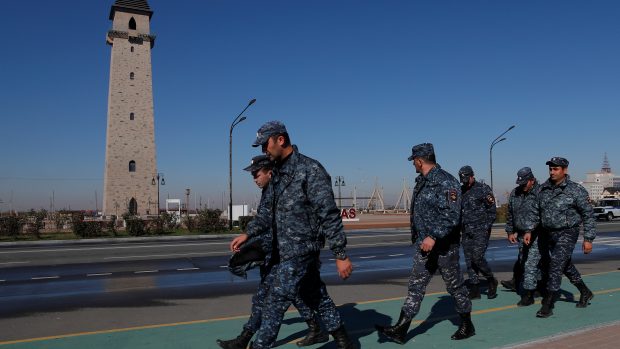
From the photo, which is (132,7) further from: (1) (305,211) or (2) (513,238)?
(1) (305,211)

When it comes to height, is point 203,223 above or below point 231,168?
below

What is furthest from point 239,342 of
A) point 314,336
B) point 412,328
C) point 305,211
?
point 412,328

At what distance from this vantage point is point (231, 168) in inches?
1350

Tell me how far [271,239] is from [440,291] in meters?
4.67

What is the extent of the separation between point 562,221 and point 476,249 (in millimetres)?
A: 1504

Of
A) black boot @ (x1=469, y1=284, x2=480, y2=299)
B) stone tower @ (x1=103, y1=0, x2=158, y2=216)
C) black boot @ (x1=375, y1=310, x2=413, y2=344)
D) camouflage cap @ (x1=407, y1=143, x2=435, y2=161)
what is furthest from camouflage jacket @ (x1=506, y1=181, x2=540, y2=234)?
stone tower @ (x1=103, y1=0, x2=158, y2=216)

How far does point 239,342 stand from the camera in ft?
16.5

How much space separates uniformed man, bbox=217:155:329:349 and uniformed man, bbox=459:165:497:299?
135 inches

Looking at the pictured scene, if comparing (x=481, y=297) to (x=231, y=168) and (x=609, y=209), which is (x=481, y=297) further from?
(x=609, y=209)

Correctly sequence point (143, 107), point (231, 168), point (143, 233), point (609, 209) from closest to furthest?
1. point (143, 233)
2. point (231, 168)
3. point (609, 209)
4. point (143, 107)

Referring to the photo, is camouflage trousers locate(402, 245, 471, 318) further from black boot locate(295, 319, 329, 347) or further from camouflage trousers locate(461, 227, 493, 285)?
camouflage trousers locate(461, 227, 493, 285)

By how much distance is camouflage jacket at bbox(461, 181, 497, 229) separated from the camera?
7.93 meters

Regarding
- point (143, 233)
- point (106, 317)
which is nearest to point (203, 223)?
point (143, 233)

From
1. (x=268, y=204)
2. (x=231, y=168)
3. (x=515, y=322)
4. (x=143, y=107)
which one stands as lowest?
(x=515, y=322)
